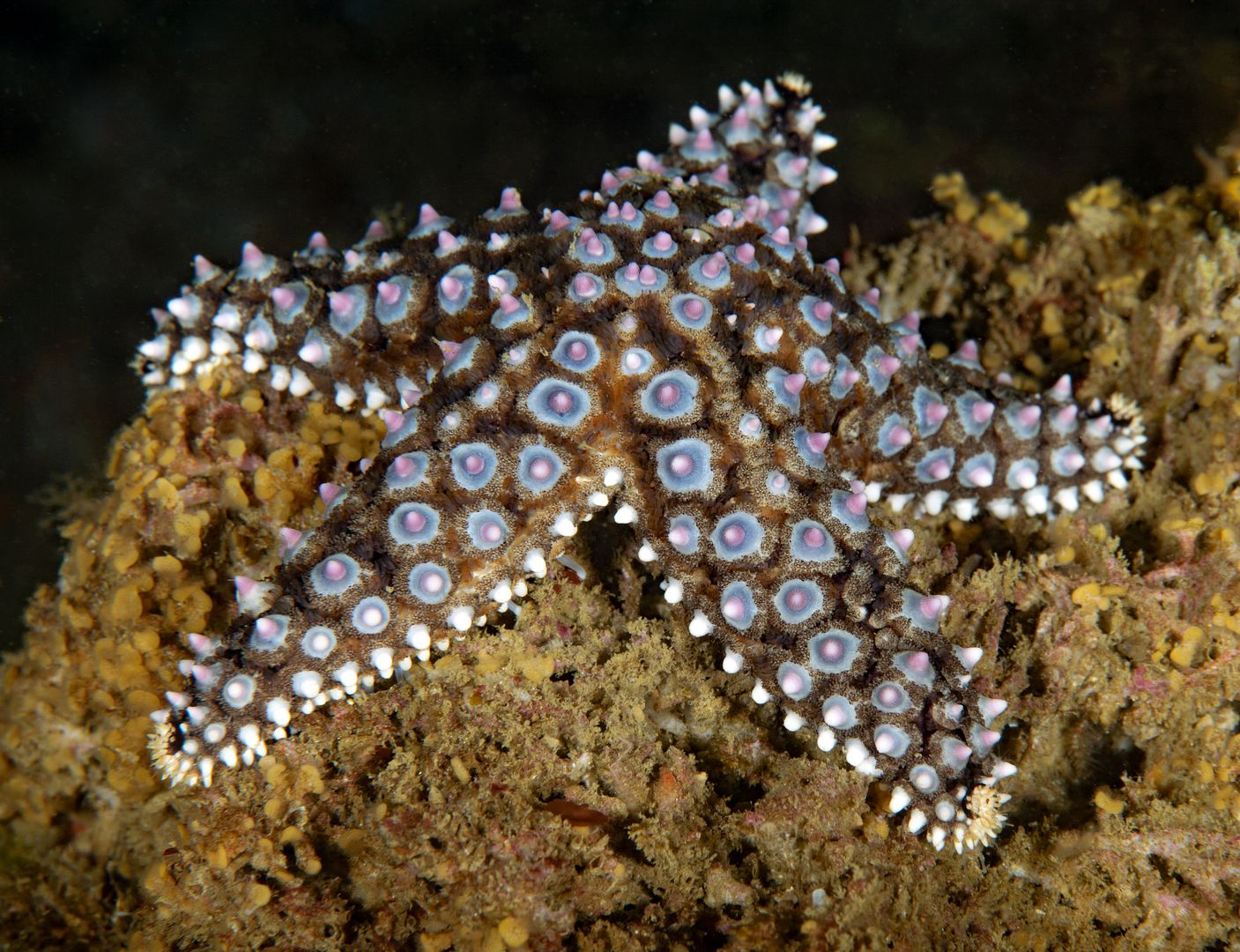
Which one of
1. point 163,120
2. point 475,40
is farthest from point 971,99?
point 163,120

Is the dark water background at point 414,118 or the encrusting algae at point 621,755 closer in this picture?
the encrusting algae at point 621,755

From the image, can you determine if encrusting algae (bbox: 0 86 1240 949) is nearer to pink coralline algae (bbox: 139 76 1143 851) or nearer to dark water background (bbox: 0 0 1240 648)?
pink coralline algae (bbox: 139 76 1143 851)

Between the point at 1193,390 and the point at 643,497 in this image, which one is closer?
the point at 643,497

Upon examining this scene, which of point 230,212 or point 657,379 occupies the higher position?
point 230,212

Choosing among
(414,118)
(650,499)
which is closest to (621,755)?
(650,499)

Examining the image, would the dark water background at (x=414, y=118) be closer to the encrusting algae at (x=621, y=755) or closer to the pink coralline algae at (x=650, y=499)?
the encrusting algae at (x=621, y=755)

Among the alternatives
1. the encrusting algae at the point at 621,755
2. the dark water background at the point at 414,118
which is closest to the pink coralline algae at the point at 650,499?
the encrusting algae at the point at 621,755

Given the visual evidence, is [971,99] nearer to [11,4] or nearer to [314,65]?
[314,65]
